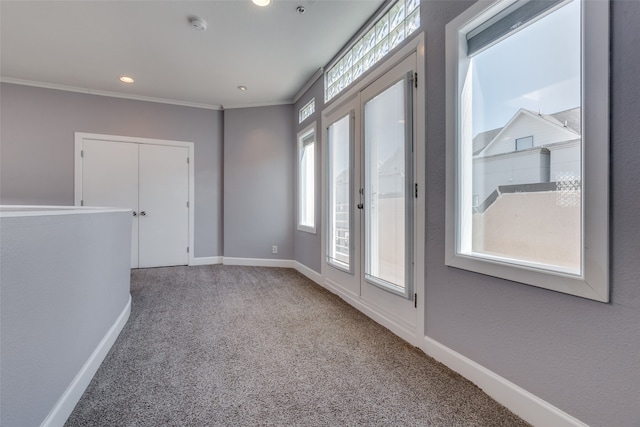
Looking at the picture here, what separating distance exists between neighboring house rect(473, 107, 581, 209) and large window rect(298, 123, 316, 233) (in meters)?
2.47

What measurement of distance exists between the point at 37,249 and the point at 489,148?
6.93ft

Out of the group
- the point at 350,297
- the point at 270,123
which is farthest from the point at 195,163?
the point at 350,297

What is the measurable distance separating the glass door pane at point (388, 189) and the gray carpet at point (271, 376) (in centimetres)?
49

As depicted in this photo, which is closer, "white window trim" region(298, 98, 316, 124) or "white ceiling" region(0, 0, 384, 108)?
"white ceiling" region(0, 0, 384, 108)

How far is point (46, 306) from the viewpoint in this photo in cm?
113

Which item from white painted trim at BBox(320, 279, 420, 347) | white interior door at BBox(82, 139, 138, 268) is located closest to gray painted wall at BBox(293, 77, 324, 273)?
white painted trim at BBox(320, 279, 420, 347)

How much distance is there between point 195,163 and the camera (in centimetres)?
481

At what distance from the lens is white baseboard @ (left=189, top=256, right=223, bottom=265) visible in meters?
4.78

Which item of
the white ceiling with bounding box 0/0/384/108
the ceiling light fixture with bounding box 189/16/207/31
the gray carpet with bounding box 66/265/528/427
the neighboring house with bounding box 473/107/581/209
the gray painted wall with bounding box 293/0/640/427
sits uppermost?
the white ceiling with bounding box 0/0/384/108

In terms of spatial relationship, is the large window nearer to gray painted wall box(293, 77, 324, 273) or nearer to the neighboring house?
gray painted wall box(293, 77, 324, 273)

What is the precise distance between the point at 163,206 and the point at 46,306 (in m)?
3.83

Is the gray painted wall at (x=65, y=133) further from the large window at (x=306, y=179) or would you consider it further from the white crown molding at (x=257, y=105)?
the large window at (x=306, y=179)

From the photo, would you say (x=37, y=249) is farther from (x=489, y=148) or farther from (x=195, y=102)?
(x=195, y=102)

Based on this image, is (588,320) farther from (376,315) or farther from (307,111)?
(307,111)
